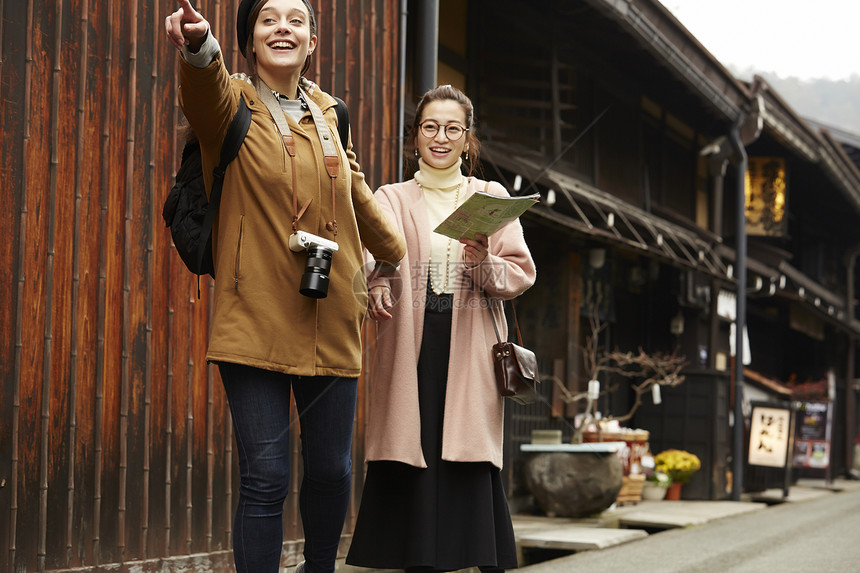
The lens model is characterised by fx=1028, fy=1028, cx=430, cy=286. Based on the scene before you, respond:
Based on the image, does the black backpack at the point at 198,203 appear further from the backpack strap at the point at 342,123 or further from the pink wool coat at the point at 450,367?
the pink wool coat at the point at 450,367

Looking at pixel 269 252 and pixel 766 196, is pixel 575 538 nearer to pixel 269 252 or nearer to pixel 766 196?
pixel 269 252

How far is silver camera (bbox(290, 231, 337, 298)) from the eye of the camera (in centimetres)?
276

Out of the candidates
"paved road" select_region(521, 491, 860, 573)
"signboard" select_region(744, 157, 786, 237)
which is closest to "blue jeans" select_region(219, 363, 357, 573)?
"paved road" select_region(521, 491, 860, 573)

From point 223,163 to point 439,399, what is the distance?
1301 millimetres

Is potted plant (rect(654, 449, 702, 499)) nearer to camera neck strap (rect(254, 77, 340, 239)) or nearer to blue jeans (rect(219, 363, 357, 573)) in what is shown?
blue jeans (rect(219, 363, 357, 573))

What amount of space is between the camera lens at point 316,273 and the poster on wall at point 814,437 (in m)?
15.4

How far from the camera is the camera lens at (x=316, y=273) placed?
109 inches

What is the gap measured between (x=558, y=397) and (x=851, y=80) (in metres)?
112

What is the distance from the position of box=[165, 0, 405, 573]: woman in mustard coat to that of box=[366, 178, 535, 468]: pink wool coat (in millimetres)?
572

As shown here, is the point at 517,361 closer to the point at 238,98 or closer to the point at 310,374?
the point at 310,374

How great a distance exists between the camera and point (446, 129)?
12.4 feet

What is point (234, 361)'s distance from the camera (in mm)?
2736

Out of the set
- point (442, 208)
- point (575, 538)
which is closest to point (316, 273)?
point (442, 208)

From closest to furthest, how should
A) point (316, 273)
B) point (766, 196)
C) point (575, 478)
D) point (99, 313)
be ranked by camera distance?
1. point (316, 273)
2. point (99, 313)
3. point (575, 478)
4. point (766, 196)
